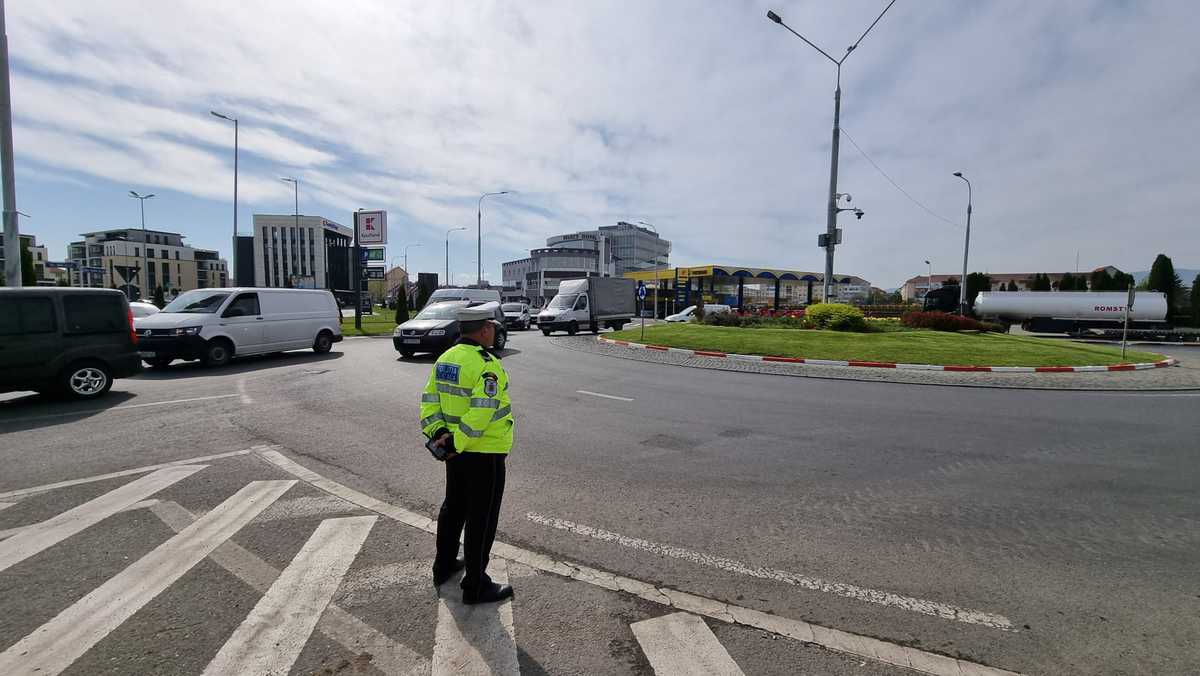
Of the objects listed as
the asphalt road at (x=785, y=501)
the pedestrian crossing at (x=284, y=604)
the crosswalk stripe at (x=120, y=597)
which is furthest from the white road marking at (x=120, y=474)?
the crosswalk stripe at (x=120, y=597)

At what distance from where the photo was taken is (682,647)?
247cm

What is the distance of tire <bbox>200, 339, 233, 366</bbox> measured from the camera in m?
11.9

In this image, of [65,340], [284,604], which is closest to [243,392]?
[65,340]

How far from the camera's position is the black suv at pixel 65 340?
7.40 m

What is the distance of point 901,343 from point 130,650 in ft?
64.4

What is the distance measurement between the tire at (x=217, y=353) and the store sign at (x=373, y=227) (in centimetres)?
2253

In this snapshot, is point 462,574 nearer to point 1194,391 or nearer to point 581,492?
point 581,492

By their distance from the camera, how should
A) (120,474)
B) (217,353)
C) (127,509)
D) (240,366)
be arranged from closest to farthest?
(127,509) < (120,474) < (217,353) < (240,366)

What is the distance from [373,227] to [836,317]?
1134 inches

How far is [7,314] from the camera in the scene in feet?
24.1

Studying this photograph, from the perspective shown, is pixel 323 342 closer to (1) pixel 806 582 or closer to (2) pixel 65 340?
(2) pixel 65 340

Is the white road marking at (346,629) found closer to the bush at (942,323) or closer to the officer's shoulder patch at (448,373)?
the officer's shoulder patch at (448,373)

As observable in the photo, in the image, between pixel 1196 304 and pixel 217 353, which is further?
pixel 1196 304

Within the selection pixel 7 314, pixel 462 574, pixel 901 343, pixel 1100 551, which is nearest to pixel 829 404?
pixel 1100 551
